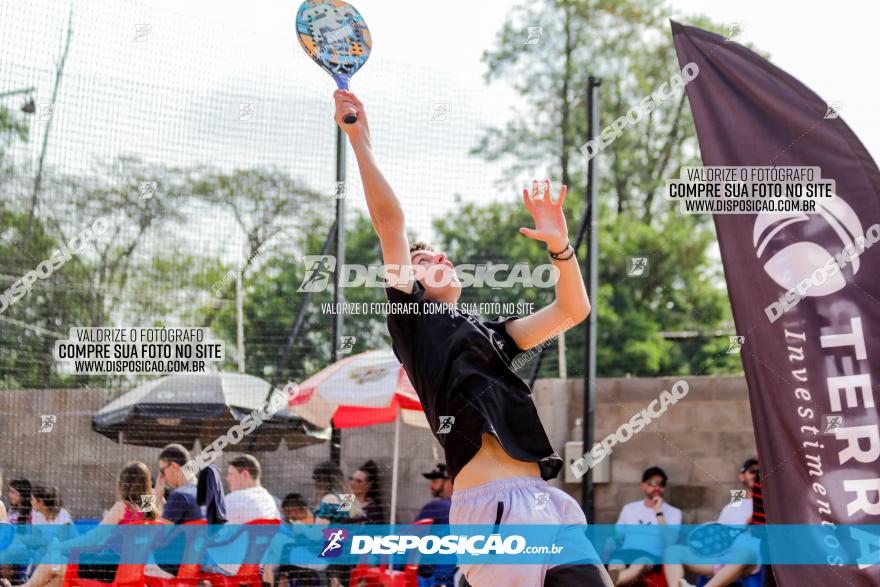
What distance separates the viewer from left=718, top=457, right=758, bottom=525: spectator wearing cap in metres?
7.85

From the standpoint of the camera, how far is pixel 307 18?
4473 millimetres

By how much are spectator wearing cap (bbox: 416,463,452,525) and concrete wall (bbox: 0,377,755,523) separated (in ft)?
2.92

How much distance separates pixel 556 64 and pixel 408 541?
16329 mm

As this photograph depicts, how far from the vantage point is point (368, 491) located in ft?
28.9

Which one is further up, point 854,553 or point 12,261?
point 12,261

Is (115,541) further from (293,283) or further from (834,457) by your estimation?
(834,457)

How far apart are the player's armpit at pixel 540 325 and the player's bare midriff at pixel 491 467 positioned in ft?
1.34

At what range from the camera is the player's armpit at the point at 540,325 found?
11.6ft

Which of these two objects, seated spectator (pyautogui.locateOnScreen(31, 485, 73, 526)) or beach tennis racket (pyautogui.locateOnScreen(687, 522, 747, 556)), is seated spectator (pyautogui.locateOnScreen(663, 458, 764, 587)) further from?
seated spectator (pyautogui.locateOnScreen(31, 485, 73, 526))

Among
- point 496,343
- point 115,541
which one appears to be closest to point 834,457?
point 496,343

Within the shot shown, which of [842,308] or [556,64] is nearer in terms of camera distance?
[842,308]

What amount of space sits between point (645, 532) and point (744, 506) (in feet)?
2.59

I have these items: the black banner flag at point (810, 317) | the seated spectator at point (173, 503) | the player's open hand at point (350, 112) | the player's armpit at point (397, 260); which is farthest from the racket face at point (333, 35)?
the seated spectator at point (173, 503)

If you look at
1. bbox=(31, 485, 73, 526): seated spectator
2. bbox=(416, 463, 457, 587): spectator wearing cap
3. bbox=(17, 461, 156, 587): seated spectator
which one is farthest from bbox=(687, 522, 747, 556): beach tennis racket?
bbox=(31, 485, 73, 526): seated spectator
